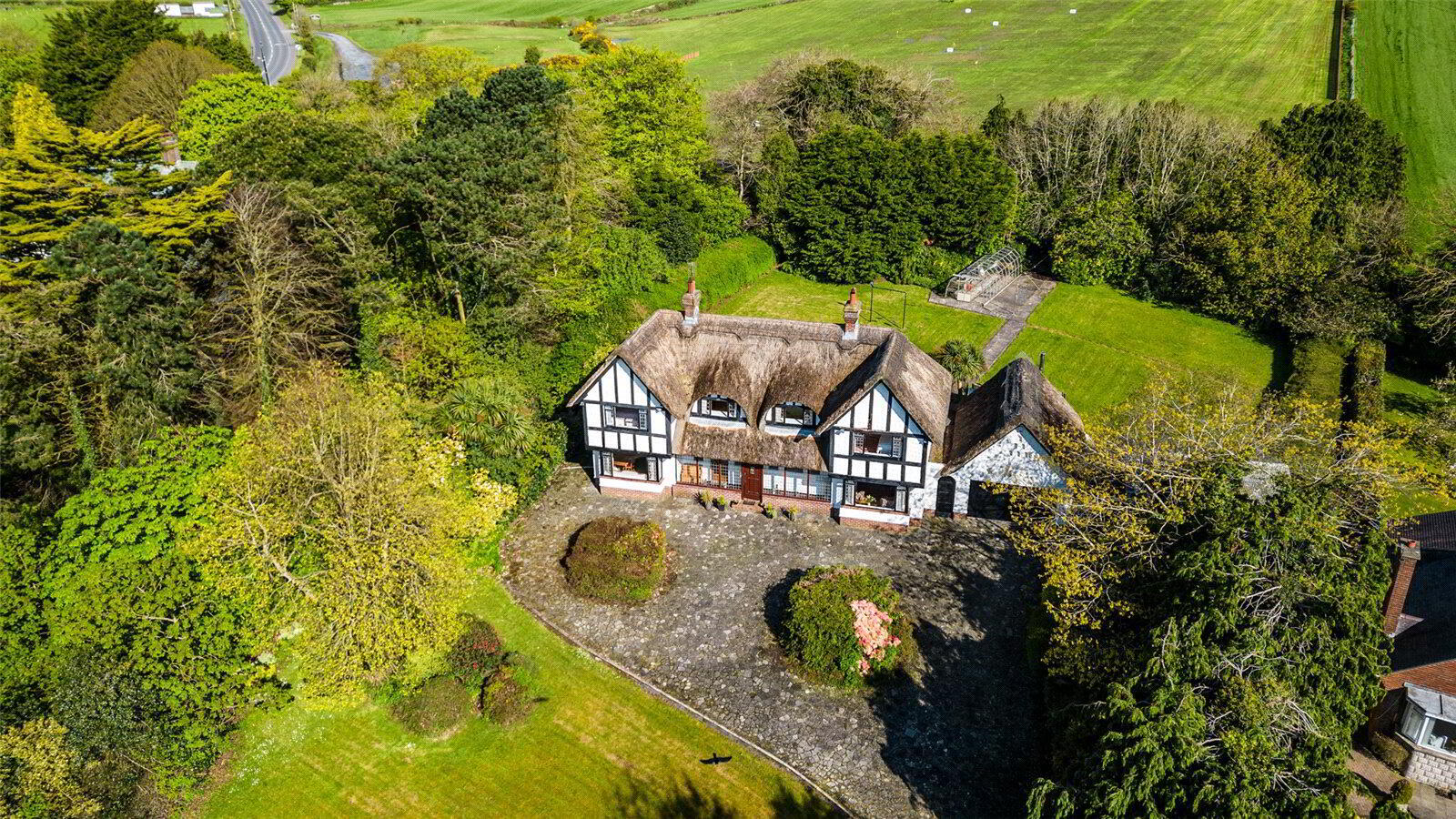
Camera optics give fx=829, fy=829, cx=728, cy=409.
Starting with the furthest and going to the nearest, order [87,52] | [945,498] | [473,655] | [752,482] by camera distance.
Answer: [87,52] < [752,482] < [945,498] < [473,655]

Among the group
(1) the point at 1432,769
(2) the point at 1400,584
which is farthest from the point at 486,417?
(1) the point at 1432,769

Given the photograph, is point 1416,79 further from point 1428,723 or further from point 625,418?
point 625,418

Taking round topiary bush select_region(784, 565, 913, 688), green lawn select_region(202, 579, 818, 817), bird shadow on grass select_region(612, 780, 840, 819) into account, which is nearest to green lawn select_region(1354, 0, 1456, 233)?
round topiary bush select_region(784, 565, 913, 688)

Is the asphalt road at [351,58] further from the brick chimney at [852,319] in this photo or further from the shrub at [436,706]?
the shrub at [436,706]

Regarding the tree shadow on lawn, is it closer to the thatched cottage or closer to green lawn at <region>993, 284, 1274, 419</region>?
the thatched cottage

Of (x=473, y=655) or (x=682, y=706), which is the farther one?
(x=473, y=655)

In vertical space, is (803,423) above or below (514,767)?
above

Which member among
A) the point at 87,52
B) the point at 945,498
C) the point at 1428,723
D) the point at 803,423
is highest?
the point at 87,52
